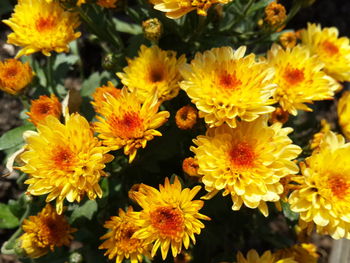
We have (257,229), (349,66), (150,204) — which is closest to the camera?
(150,204)

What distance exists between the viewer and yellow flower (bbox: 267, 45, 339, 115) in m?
1.78

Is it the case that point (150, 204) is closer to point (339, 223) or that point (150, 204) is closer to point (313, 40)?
point (339, 223)

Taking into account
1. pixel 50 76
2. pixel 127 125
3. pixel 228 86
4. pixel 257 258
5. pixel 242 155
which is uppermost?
pixel 228 86

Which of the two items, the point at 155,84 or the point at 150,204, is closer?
the point at 150,204

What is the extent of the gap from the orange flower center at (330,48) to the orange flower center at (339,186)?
2.75 feet

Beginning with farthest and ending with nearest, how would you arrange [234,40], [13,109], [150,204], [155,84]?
1. [13,109]
2. [234,40]
3. [155,84]
4. [150,204]

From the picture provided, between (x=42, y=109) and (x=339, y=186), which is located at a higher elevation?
(x=42, y=109)

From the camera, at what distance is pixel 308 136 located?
7.22 ft

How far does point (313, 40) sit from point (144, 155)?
1.20 metres

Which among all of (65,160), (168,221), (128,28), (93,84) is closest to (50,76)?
(93,84)

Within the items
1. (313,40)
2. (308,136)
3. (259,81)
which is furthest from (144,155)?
(313,40)

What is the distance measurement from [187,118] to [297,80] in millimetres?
576

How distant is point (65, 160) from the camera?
5.10ft

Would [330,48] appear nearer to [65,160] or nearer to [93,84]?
[93,84]
